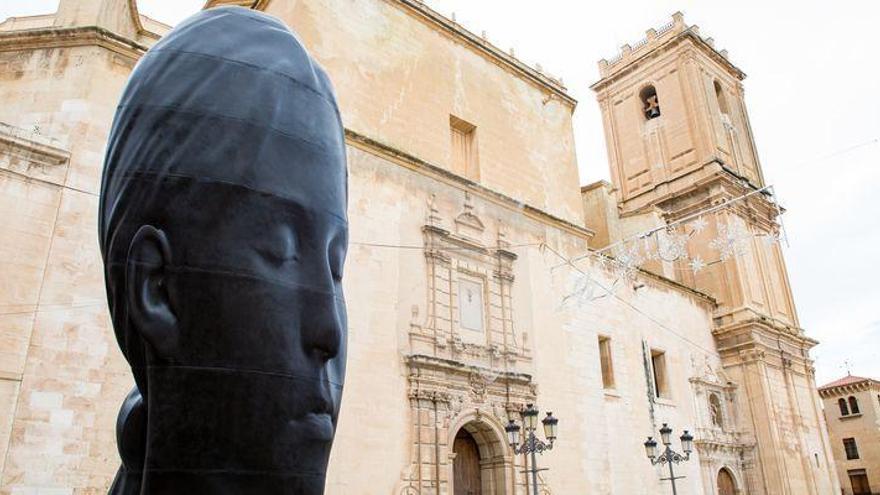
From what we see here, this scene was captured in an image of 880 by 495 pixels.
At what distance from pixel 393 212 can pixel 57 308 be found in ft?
19.5

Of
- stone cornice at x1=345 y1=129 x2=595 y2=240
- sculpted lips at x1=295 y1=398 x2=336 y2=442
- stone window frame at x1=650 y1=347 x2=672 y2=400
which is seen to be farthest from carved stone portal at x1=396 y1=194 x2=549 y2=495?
sculpted lips at x1=295 y1=398 x2=336 y2=442

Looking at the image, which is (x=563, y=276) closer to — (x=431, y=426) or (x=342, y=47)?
(x=431, y=426)

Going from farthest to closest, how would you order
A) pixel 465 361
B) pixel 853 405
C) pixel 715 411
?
pixel 853 405 < pixel 715 411 < pixel 465 361

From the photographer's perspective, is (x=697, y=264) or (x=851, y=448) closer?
(x=697, y=264)

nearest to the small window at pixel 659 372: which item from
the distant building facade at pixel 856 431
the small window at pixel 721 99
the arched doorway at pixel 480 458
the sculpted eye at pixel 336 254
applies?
the arched doorway at pixel 480 458

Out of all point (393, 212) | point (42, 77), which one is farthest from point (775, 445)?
point (42, 77)

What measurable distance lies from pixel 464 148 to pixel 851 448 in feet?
128

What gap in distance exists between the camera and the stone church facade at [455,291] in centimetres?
848

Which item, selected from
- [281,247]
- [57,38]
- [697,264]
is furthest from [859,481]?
[281,247]

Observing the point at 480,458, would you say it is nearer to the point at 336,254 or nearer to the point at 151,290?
the point at 336,254

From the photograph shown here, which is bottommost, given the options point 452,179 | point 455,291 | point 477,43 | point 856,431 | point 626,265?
point 455,291

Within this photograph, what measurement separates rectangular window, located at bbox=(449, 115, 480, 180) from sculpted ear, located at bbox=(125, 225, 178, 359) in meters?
12.7

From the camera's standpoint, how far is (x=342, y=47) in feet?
42.2

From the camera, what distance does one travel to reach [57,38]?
391 inches
